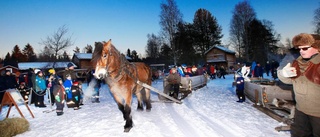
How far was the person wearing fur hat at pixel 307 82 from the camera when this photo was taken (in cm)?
222

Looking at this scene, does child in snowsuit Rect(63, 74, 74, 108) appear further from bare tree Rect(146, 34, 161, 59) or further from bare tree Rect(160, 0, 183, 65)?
bare tree Rect(146, 34, 161, 59)

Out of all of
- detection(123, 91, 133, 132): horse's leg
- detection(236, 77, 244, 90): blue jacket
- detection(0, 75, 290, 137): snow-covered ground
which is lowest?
detection(0, 75, 290, 137): snow-covered ground

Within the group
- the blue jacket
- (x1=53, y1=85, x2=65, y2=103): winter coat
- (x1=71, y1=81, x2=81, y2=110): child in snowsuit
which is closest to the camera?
(x1=53, y1=85, x2=65, y2=103): winter coat

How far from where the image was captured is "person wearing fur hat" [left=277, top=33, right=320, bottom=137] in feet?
7.29

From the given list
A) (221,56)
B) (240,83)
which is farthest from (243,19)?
(240,83)

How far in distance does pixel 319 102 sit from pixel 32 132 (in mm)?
5688

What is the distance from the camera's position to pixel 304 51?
230cm

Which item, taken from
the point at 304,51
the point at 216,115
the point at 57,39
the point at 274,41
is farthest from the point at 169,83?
the point at 274,41

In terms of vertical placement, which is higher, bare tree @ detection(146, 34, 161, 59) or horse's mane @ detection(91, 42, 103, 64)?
bare tree @ detection(146, 34, 161, 59)

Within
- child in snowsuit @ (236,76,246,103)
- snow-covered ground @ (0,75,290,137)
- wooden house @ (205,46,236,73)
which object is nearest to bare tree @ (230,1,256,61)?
wooden house @ (205,46,236,73)

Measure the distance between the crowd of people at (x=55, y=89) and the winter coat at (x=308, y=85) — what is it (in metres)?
6.79

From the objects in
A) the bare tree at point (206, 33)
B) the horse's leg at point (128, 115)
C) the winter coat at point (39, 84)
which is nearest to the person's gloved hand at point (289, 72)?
the horse's leg at point (128, 115)

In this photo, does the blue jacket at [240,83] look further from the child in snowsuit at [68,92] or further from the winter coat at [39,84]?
the winter coat at [39,84]

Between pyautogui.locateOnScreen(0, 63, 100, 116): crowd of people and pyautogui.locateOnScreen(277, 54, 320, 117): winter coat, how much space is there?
6792 mm
